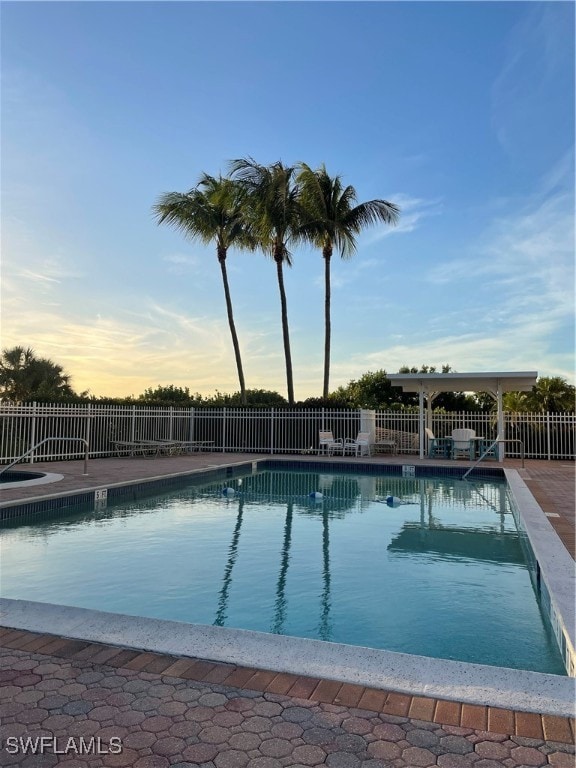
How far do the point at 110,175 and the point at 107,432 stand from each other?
761 cm

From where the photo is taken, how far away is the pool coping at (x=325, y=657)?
245cm

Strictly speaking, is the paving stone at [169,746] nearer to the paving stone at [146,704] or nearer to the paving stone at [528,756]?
the paving stone at [146,704]

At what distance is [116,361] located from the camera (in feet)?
65.1

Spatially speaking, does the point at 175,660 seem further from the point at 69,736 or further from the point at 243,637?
the point at 69,736

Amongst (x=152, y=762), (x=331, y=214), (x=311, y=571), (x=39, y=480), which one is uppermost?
(x=331, y=214)

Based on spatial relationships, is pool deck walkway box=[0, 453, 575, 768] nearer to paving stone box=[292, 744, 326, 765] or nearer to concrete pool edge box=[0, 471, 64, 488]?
paving stone box=[292, 744, 326, 765]

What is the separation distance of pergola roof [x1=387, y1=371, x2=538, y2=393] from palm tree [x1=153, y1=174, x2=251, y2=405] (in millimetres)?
7752

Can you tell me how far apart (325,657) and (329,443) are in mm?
15243

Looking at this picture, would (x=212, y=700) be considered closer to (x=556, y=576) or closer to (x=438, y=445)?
(x=556, y=576)

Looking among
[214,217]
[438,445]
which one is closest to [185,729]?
[438,445]

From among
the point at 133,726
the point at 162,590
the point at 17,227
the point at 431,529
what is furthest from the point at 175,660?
the point at 17,227

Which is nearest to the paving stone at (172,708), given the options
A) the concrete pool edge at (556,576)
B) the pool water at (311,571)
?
the pool water at (311,571)

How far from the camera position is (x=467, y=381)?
54.5 ft

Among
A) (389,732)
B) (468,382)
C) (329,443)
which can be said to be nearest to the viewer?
(389,732)
